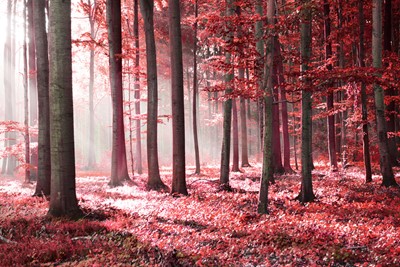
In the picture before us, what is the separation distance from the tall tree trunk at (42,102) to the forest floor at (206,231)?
1086 millimetres

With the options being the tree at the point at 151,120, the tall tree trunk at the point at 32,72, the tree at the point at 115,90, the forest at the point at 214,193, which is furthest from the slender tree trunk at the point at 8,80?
the tree at the point at 151,120

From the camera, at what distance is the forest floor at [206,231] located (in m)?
5.95

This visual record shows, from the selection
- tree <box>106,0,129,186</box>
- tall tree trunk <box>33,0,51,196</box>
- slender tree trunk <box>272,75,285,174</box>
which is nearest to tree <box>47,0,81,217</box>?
tall tree trunk <box>33,0,51,196</box>

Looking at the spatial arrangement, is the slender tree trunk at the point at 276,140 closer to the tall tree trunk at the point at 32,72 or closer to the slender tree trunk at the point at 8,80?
the tall tree trunk at the point at 32,72

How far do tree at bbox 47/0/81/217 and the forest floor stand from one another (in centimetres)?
60

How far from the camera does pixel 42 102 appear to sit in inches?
476

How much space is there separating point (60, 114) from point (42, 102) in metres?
4.03

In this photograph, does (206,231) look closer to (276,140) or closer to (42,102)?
(42,102)

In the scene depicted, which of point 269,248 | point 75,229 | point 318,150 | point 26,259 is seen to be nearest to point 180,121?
point 75,229

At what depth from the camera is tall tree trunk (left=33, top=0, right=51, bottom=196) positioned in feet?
39.0

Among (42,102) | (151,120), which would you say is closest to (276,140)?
(151,120)

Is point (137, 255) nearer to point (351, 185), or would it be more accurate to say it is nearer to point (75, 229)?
point (75, 229)

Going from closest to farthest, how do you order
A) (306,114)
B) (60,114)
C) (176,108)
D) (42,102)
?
(60,114), (306,114), (42,102), (176,108)

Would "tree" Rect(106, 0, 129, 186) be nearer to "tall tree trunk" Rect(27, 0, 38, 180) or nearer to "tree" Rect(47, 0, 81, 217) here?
"tall tree trunk" Rect(27, 0, 38, 180)
